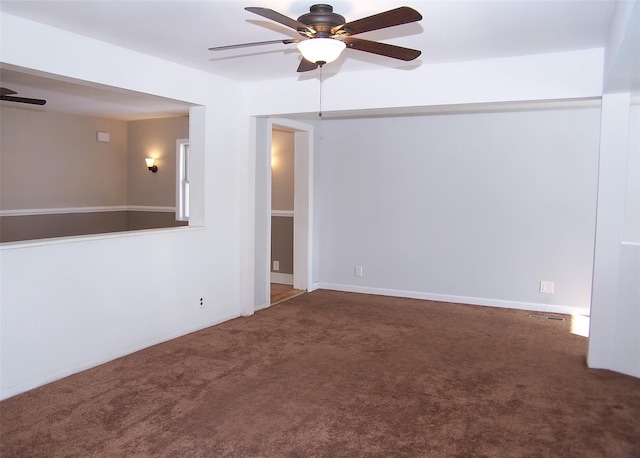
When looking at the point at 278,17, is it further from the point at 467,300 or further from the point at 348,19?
the point at 467,300

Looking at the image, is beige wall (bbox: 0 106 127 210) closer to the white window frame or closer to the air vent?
the white window frame

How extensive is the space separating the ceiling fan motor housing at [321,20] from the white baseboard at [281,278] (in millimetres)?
4440

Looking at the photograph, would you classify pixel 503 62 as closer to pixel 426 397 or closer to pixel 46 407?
pixel 426 397

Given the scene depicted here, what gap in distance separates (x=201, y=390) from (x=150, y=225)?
14.6 feet

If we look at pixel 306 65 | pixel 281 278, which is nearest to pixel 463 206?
pixel 281 278

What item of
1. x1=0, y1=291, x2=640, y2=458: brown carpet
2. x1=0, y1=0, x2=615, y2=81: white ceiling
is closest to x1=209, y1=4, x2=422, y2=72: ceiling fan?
x1=0, y1=0, x2=615, y2=81: white ceiling

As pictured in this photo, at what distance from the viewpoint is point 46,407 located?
9.81 ft

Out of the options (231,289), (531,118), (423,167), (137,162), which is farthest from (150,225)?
(531,118)

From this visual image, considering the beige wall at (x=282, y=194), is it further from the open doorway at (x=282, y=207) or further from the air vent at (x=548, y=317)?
the air vent at (x=548, y=317)

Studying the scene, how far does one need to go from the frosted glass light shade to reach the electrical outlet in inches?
154

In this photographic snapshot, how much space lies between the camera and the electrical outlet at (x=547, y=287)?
543 cm

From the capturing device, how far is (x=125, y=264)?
3.90 meters

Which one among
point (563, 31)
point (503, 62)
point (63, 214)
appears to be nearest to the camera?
point (563, 31)

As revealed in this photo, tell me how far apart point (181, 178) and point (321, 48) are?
4.62 m
